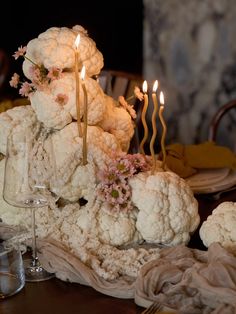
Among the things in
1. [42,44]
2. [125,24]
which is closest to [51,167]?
[42,44]

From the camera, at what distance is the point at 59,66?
127 centimetres

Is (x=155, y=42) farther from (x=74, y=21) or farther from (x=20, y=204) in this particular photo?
(x=20, y=204)

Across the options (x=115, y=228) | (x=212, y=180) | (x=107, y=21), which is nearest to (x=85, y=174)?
(x=115, y=228)

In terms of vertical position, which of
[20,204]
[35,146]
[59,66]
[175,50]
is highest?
[175,50]

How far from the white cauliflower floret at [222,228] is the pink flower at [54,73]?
430 millimetres

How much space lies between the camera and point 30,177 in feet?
3.79

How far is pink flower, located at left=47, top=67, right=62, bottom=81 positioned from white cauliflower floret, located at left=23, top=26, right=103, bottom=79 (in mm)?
11

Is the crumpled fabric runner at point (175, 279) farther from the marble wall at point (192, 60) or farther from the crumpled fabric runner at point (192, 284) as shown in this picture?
the marble wall at point (192, 60)

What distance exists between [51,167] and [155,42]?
7.13 feet

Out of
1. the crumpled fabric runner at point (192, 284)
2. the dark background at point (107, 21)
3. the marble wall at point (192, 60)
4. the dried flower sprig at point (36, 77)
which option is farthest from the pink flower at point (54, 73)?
the dark background at point (107, 21)

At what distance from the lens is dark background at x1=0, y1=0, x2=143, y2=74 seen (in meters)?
3.81

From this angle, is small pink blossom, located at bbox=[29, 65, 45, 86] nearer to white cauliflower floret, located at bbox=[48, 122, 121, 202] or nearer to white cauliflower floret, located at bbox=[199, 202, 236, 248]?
white cauliflower floret, located at bbox=[48, 122, 121, 202]

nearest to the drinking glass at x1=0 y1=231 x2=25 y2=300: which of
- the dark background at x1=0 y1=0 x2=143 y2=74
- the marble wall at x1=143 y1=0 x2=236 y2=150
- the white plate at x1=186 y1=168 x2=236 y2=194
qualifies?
the white plate at x1=186 y1=168 x2=236 y2=194

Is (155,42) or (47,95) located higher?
(155,42)
